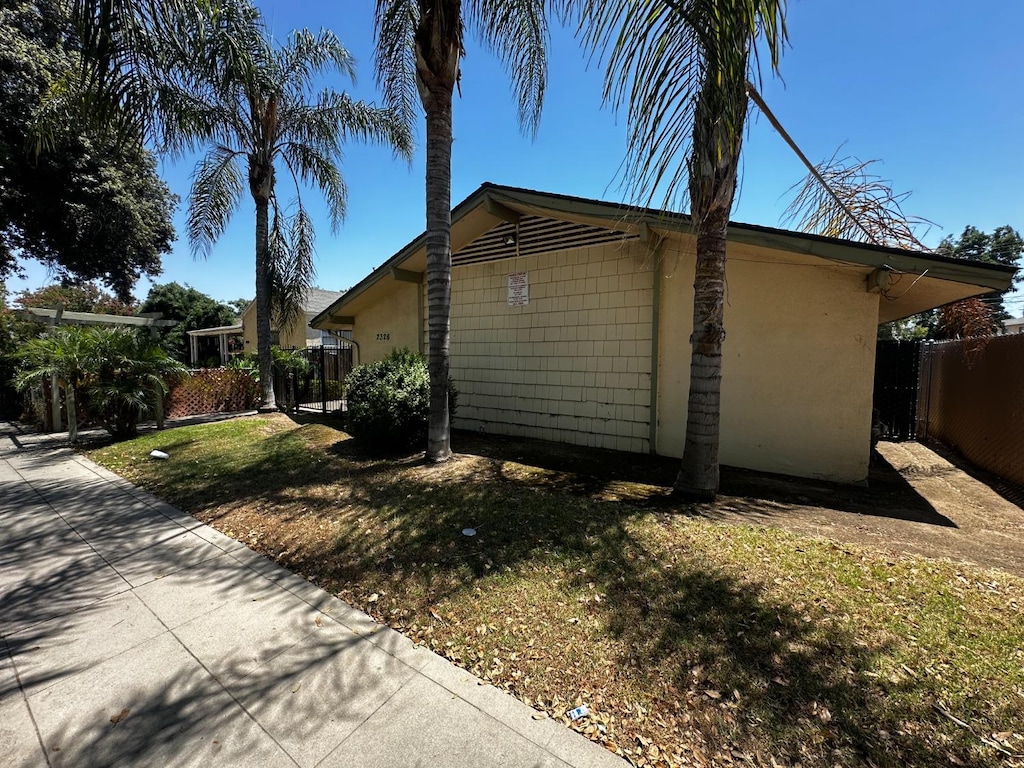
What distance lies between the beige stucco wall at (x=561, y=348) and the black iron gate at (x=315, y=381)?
15.7 feet

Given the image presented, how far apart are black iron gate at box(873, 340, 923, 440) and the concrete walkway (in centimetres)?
1104

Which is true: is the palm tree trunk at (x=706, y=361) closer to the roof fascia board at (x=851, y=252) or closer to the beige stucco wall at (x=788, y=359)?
the roof fascia board at (x=851, y=252)

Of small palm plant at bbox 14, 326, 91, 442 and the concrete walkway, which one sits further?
small palm plant at bbox 14, 326, 91, 442

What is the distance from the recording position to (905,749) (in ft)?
6.51

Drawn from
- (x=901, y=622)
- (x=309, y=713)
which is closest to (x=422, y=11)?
(x=309, y=713)

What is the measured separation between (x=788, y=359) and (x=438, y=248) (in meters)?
5.26

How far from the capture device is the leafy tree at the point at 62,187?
12445mm

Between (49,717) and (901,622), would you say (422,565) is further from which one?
(901,622)

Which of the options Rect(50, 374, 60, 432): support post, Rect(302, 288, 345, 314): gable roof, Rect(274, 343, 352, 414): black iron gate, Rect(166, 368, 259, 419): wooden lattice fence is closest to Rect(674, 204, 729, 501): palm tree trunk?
Rect(274, 343, 352, 414): black iron gate

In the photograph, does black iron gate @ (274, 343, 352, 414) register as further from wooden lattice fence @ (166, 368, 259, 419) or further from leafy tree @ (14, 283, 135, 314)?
leafy tree @ (14, 283, 135, 314)

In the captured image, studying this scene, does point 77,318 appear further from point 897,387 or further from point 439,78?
point 897,387

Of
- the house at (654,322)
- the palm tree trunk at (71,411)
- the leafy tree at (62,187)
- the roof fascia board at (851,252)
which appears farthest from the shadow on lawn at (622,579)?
the leafy tree at (62,187)

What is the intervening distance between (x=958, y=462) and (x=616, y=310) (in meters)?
6.69

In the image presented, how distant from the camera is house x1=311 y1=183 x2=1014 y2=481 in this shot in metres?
5.85
